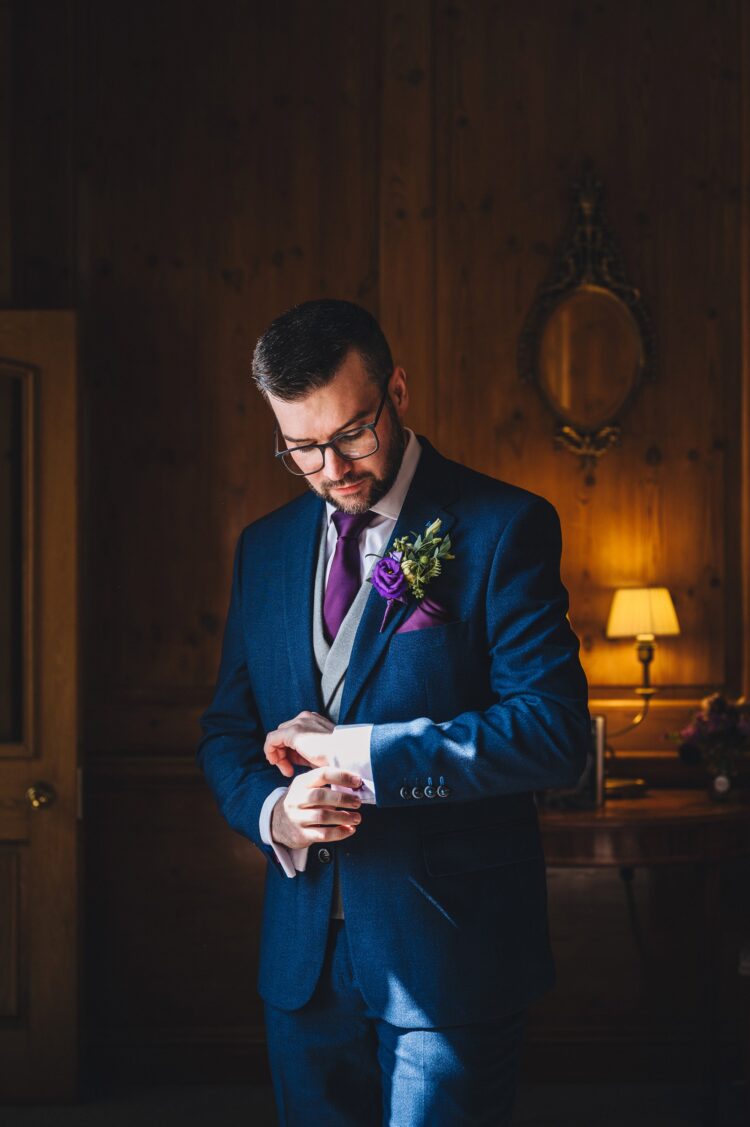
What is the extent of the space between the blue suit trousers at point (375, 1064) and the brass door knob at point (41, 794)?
186cm

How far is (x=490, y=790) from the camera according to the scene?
1570mm

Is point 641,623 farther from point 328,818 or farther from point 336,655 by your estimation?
point 328,818

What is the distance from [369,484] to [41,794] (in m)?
2.09

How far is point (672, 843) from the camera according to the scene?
3219 millimetres

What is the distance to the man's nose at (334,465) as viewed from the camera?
1693 mm

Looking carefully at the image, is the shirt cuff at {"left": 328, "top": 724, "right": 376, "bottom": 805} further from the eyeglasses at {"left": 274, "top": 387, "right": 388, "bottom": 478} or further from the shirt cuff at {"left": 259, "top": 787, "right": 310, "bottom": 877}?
the eyeglasses at {"left": 274, "top": 387, "right": 388, "bottom": 478}

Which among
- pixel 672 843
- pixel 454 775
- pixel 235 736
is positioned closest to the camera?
pixel 454 775

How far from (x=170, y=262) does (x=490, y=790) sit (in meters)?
2.61

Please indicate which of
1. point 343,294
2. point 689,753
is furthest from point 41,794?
point 689,753

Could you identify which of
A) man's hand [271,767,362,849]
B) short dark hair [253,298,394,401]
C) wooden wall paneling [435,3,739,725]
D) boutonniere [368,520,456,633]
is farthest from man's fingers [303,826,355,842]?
wooden wall paneling [435,3,739,725]

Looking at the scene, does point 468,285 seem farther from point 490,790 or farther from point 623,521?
point 490,790

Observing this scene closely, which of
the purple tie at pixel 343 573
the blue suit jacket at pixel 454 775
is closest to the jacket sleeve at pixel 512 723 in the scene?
the blue suit jacket at pixel 454 775

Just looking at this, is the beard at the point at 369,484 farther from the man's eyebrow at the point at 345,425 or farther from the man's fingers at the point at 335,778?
the man's fingers at the point at 335,778

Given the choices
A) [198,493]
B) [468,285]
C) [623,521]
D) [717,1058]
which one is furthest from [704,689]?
[198,493]
